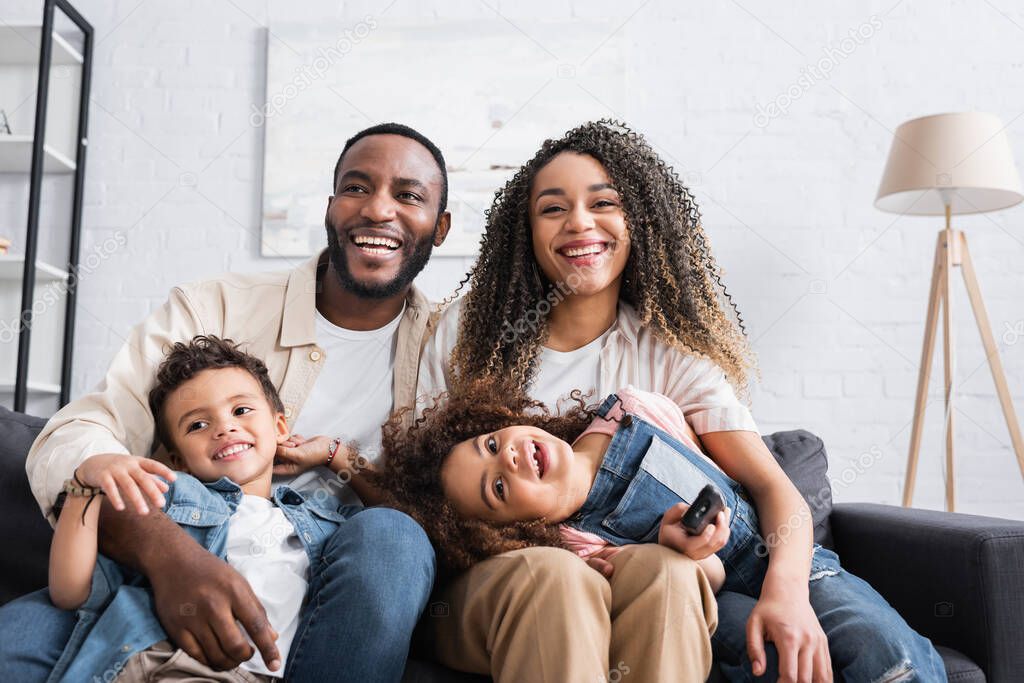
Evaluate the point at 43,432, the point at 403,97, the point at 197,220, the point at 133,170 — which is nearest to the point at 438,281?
the point at 403,97

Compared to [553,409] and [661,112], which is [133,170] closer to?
[661,112]

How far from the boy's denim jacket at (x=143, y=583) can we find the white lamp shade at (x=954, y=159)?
1942 mm

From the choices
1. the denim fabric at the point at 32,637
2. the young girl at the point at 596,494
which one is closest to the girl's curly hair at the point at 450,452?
the young girl at the point at 596,494

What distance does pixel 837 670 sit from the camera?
3.81 ft

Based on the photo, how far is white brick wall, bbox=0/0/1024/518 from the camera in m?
2.82

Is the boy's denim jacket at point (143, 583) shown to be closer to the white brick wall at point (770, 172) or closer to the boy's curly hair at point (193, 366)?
the boy's curly hair at point (193, 366)

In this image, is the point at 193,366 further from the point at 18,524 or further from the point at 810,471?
the point at 810,471

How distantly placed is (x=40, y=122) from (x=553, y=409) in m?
2.06

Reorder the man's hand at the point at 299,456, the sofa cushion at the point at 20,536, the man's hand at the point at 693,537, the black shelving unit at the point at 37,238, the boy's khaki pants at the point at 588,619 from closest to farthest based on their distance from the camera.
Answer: the boy's khaki pants at the point at 588,619 < the man's hand at the point at 693,537 < the sofa cushion at the point at 20,536 < the man's hand at the point at 299,456 < the black shelving unit at the point at 37,238

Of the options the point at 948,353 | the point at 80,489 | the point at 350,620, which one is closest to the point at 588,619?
the point at 350,620

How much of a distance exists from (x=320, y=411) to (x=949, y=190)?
1.98 m

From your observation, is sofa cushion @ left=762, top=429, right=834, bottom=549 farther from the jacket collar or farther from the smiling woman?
the jacket collar

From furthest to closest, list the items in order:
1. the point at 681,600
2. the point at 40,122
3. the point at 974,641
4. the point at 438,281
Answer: the point at 438,281
the point at 40,122
the point at 974,641
the point at 681,600

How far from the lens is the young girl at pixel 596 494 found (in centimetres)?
125
